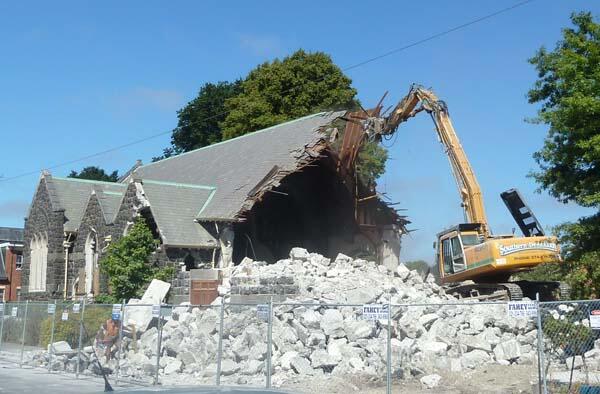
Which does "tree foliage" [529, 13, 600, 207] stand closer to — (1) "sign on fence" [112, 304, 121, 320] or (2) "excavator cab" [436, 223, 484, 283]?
(2) "excavator cab" [436, 223, 484, 283]

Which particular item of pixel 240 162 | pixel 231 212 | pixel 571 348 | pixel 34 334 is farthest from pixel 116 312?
pixel 240 162

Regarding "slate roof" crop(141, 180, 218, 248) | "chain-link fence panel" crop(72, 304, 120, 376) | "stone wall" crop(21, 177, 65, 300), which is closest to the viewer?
"chain-link fence panel" crop(72, 304, 120, 376)

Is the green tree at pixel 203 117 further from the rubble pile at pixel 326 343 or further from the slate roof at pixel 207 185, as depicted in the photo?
the rubble pile at pixel 326 343

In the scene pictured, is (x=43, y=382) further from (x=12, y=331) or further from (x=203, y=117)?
(x=203, y=117)

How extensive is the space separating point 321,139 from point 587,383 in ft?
67.8

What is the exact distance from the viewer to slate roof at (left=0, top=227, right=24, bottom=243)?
2751 inches

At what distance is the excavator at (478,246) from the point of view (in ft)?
79.5

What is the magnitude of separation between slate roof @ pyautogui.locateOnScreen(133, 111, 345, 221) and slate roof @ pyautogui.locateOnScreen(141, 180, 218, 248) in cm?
48

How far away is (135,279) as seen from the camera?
30.3 meters

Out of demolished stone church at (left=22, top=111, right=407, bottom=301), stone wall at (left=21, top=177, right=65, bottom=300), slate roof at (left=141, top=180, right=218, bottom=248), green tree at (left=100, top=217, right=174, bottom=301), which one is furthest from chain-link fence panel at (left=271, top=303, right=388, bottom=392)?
stone wall at (left=21, top=177, right=65, bottom=300)

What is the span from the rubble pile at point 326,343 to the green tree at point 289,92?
105 ft

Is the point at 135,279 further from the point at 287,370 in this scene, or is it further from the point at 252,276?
the point at 287,370

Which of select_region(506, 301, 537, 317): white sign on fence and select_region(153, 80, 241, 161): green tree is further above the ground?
select_region(153, 80, 241, 161): green tree

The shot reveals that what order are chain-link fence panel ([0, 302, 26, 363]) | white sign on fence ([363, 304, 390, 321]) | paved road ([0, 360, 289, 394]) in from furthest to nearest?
chain-link fence panel ([0, 302, 26, 363]), paved road ([0, 360, 289, 394]), white sign on fence ([363, 304, 390, 321])
